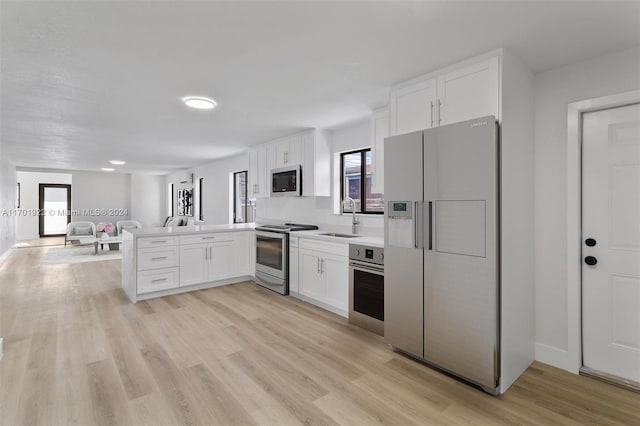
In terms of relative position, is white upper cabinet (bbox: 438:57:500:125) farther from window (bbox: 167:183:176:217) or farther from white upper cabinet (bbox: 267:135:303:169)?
window (bbox: 167:183:176:217)

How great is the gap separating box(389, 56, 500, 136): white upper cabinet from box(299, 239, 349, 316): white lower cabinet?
1.50 metres

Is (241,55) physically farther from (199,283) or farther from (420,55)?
(199,283)

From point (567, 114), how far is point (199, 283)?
4.73 metres

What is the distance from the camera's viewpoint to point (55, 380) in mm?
2250

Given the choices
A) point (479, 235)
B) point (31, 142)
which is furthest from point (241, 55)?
point (31, 142)

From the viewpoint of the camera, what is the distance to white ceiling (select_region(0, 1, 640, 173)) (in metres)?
1.80

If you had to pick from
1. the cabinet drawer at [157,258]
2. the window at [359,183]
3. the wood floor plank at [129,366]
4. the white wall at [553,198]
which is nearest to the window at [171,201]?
the cabinet drawer at [157,258]

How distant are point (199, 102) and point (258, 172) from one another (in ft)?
7.57

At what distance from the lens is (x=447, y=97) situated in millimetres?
2453

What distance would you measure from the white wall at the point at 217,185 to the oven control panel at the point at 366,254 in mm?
4070

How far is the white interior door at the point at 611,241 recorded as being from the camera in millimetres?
2238

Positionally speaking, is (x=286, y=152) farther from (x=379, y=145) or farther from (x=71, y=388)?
(x=71, y=388)

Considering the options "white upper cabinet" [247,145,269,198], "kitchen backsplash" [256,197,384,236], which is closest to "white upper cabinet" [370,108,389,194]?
"kitchen backsplash" [256,197,384,236]

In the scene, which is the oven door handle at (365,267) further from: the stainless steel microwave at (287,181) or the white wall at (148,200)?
the white wall at (148,200)
